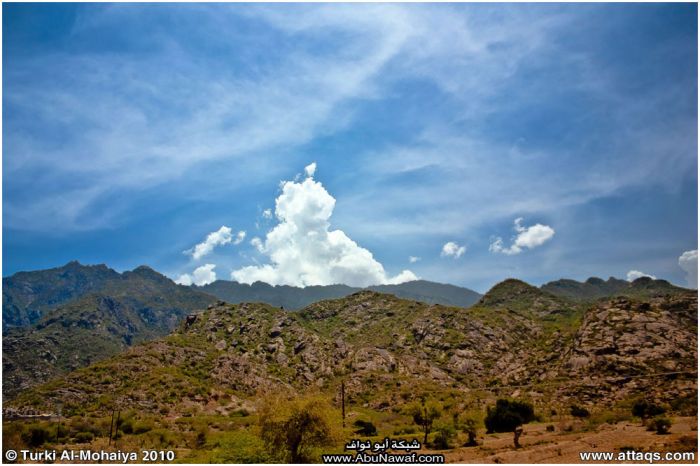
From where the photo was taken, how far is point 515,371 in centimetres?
10694

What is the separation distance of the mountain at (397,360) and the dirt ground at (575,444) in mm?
27147

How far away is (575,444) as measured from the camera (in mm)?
42000

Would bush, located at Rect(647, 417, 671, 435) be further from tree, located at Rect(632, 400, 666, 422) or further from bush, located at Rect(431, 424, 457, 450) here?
bush, located at Rect(431, 424, 457, 450)

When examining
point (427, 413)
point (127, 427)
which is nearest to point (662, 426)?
point (427, 413)

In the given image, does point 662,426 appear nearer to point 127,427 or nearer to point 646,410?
point 646,410

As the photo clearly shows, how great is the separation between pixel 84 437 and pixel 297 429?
→ 40925 millimetres

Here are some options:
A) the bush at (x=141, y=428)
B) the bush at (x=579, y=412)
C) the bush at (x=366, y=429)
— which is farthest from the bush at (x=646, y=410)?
the bush at (x=141, y=428)

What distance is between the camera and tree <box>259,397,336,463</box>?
38438mm

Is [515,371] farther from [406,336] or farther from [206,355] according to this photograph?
[206,355]

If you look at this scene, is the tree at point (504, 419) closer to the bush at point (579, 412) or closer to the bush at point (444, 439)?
the bush at point (579, 412)

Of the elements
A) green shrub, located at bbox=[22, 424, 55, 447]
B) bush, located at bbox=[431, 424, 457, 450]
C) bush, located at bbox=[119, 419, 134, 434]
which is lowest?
bush, located at bbox=[119, 419, 134, 434]

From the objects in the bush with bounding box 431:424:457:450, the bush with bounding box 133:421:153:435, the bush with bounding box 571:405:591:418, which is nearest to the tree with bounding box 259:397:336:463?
the bush with bounding box 431:424:457:450

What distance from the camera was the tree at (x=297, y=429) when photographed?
126ft

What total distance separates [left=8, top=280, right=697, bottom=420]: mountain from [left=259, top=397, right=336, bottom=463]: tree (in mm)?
48889
